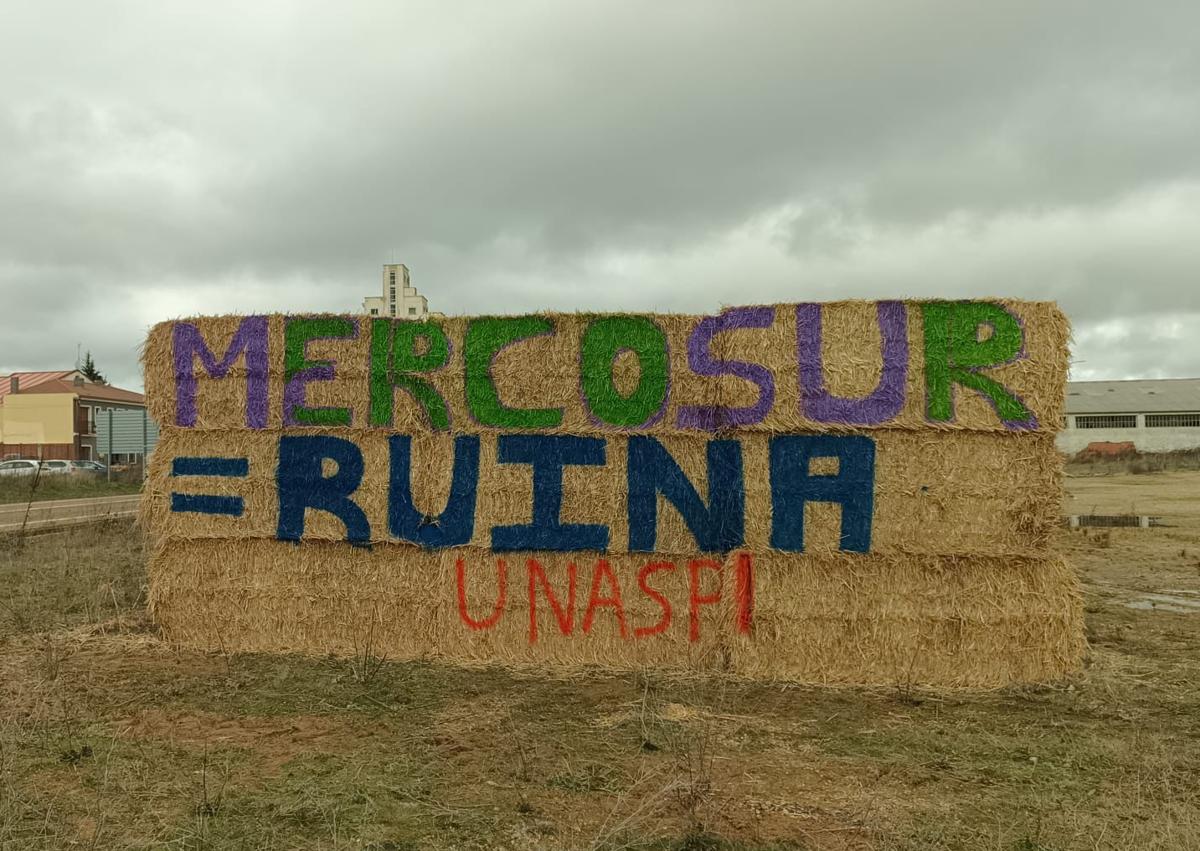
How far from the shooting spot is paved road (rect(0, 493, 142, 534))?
56.3 feet

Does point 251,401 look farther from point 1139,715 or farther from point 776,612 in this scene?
point 1139,715

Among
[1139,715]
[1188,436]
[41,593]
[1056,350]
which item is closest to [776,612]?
[1139,715]

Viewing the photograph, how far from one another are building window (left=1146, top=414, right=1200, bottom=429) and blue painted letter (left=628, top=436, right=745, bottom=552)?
56665 mm

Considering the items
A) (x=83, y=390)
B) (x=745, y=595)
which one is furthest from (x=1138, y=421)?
(x=83, y=390)

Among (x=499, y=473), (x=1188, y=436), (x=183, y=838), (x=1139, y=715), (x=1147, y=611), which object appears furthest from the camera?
(x=1188, y=436)

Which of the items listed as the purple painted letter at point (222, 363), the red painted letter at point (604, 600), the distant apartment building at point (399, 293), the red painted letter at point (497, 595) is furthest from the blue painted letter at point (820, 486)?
the distant apartment building at point (399, 293)

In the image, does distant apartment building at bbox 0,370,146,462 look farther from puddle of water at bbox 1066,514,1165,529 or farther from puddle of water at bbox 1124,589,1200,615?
puddle of water at bbox 1124,589,1200,615

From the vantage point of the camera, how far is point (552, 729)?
5.43 metres

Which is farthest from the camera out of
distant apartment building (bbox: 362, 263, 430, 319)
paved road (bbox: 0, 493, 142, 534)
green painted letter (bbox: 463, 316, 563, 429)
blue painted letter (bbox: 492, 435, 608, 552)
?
distant apartment building (bbox: 362, 263, 430, 319)

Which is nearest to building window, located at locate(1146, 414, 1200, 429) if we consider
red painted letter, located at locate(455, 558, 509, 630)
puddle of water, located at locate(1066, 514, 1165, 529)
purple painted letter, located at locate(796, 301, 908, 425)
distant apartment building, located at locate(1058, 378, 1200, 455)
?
distant apartment building, located at locate(1058, 378, 1200, 455)

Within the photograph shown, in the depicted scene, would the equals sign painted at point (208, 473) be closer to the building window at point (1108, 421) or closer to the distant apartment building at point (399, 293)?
the building window at point (1108, 421)

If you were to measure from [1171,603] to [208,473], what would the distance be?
32.1 ft

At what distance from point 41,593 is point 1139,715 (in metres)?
10.8

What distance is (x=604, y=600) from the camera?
23.2ft
